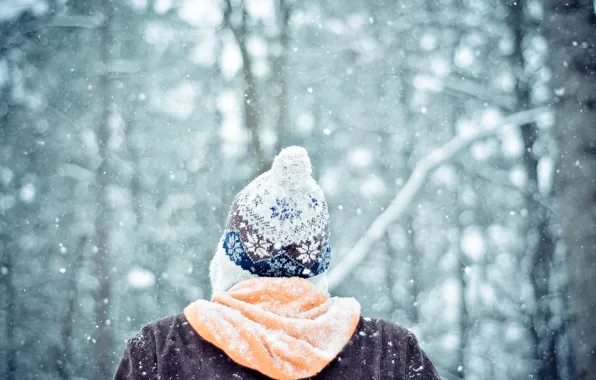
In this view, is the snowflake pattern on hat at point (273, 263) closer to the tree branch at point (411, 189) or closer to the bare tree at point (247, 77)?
the bare tree at point (247, 77)

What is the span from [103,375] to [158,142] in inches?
185

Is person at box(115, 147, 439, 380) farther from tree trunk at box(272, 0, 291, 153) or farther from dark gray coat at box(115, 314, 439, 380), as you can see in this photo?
tree trunk at box(272, 0, 291, 153)

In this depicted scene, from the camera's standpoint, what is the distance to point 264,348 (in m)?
1.26

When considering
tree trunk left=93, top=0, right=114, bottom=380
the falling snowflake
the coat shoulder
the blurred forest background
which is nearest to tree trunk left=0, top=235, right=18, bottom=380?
the blurred forest background

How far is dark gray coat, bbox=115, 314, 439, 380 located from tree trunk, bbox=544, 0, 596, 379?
6.27 feet

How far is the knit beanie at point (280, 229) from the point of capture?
1501 mm

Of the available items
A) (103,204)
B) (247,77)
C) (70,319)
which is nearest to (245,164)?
(247,77)

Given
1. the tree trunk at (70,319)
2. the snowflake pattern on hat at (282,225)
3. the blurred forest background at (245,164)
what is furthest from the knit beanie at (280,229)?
the tree trunk at (70,319)

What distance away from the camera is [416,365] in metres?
1.47

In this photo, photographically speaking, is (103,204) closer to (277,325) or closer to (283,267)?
(283,267)

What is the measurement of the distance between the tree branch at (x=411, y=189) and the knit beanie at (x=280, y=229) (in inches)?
291

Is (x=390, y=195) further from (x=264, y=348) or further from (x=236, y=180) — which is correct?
(x=264, y=348)

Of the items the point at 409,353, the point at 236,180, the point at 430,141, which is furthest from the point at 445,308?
the point at 409,353

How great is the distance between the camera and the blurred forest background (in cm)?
905
